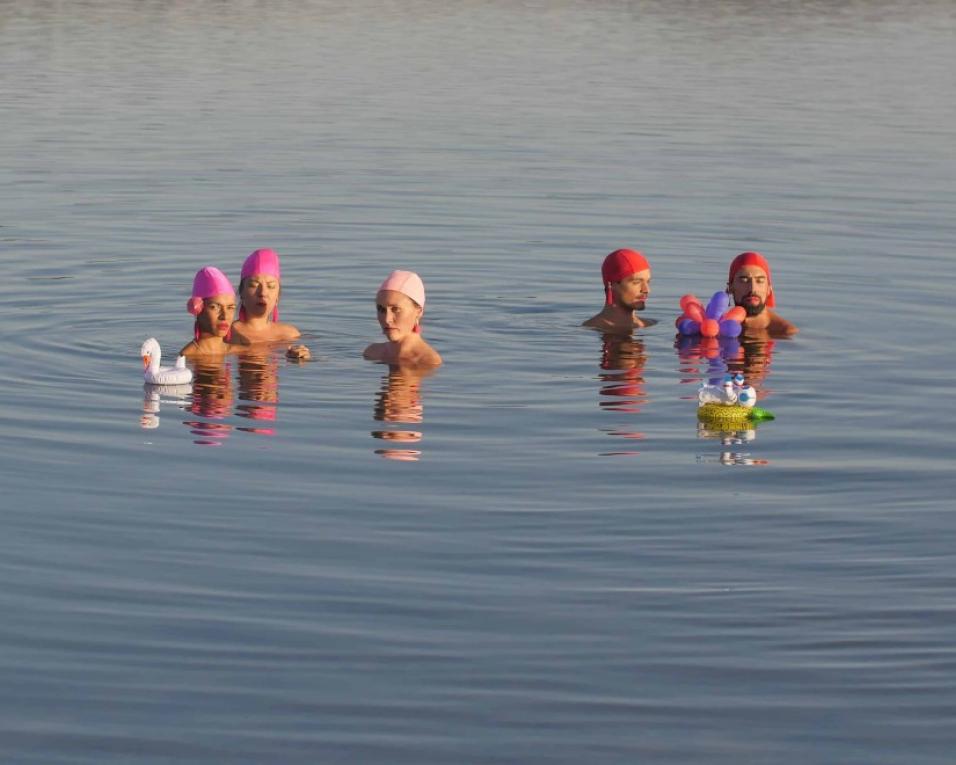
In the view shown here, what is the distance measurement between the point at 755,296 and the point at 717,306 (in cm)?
56

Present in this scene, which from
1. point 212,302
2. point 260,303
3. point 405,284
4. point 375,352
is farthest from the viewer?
point 260,303

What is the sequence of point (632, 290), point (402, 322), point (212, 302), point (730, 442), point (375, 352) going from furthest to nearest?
point (632, 290)
point (375, 352)
point (212, 302)
point (402, 322)
point (730, 442)

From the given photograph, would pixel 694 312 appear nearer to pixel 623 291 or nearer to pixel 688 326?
pixel 688 326

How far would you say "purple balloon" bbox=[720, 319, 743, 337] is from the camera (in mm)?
17000

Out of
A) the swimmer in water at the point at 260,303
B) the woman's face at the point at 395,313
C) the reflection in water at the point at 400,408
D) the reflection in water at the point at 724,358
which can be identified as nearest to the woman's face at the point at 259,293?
the swimmer in water at the point at 260,303

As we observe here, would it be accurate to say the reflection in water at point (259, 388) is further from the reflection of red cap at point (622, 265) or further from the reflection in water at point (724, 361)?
the reflection of red cap at point (622, 265)

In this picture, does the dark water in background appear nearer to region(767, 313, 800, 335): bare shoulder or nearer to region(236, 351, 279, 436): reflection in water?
region(236, 351, 279, 436): reflection in water

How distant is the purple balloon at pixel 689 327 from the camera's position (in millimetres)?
17031

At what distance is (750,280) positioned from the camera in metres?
17.5

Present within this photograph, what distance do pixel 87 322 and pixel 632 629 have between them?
32.0 feet

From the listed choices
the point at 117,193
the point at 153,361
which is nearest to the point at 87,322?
the point at 153,361

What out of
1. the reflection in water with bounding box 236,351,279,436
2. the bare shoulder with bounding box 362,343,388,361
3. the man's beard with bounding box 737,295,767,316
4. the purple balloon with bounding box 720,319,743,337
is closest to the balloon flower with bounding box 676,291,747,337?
the purple balloon with bounding box 720,319,743,337

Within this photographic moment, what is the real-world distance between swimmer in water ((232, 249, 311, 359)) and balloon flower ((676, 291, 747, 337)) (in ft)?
11.1

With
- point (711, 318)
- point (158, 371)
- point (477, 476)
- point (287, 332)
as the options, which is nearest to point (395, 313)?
point (287, 332)
